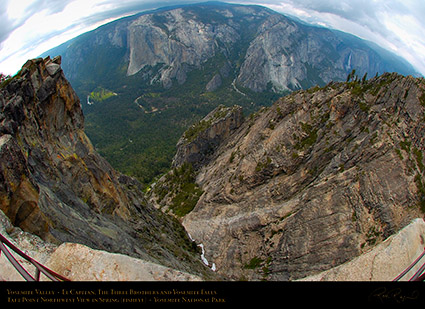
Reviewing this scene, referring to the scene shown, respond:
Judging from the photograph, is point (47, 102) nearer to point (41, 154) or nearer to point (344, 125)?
point (41, 154)

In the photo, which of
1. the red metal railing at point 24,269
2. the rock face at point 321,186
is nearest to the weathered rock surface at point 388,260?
the red metal railing at point 24,269

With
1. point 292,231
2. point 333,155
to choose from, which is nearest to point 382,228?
point 292,231
